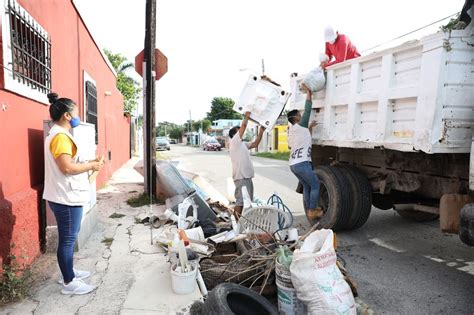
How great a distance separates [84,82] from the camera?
23.2 feet

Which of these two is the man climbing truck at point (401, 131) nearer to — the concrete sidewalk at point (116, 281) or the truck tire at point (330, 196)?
the truck tire at point (330, 196)

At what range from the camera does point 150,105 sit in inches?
297

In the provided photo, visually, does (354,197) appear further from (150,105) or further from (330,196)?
(150,105)

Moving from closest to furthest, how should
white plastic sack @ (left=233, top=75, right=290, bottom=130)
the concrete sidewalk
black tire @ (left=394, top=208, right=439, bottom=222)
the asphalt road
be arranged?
the concrete sidewalk
the asphalt road
white plastic sack @ (left=233, top=75, right=290, bottom=130)
black tire @ (left=394, top=208, right=439, bottom=222)

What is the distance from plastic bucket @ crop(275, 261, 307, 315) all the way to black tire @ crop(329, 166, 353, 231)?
243 cm

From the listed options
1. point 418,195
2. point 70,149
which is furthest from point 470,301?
point 70,149

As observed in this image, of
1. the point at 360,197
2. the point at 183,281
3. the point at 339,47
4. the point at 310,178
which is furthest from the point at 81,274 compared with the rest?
the point at 339,47

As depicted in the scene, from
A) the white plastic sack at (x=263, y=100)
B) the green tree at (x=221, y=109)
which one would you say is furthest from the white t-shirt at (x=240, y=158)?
the green tree at (x=221, y=109)

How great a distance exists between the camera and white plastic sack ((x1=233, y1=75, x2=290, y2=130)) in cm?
542

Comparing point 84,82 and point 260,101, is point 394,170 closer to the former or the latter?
point 260,101

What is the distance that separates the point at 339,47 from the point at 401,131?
1.96m

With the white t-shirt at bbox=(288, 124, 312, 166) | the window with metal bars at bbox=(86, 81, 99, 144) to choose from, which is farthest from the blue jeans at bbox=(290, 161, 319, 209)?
the window with metal bars at bbox=(86, 81, 99, 144)

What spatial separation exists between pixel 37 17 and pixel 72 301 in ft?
10.4

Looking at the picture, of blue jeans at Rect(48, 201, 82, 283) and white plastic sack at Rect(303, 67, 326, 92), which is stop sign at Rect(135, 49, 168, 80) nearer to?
white plastic sack at Rect(303, 67, 326, 92)
